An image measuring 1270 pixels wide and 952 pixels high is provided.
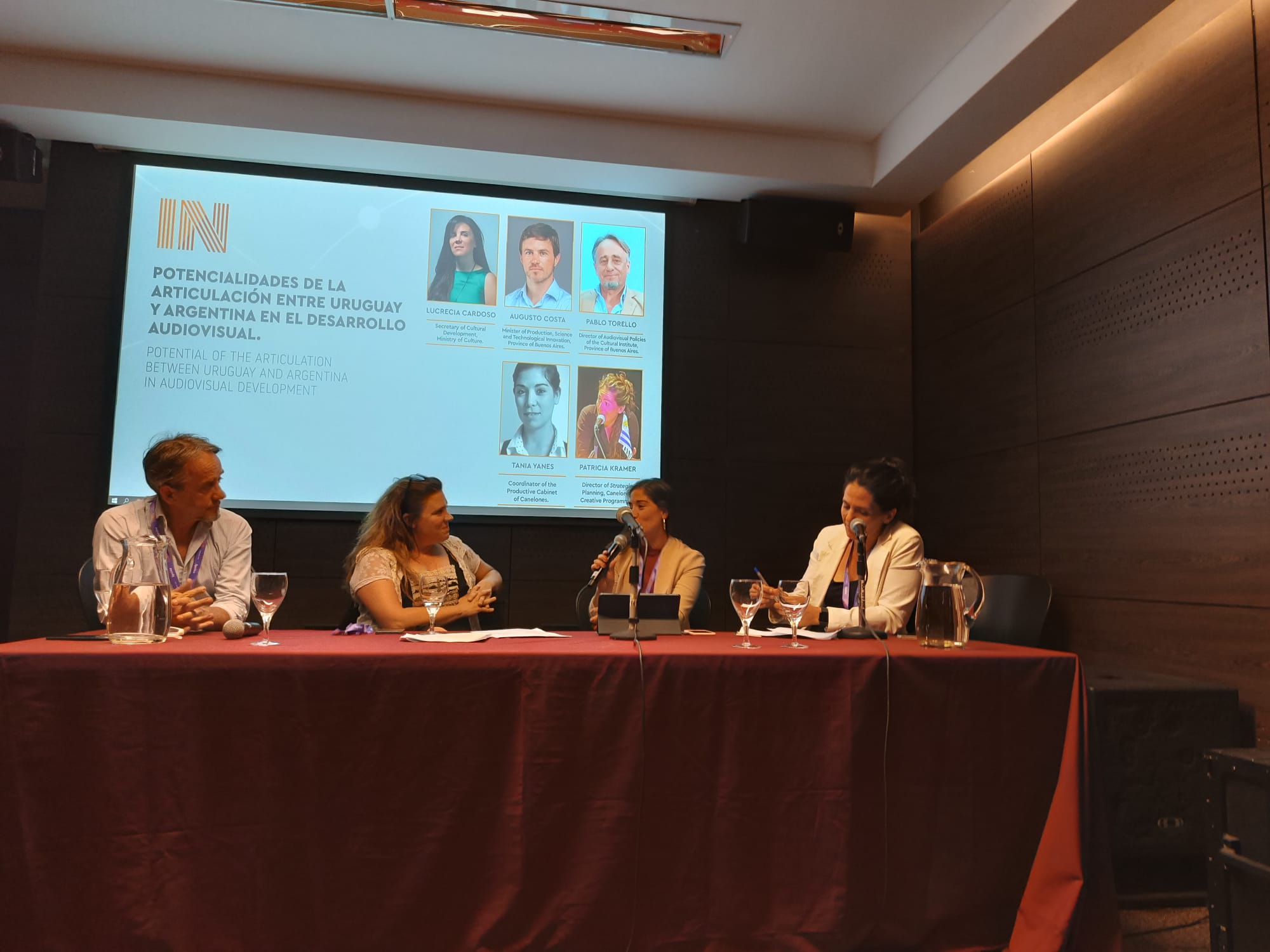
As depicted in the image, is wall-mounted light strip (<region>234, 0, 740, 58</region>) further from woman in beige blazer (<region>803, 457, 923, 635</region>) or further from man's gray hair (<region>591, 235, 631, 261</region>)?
woman in beige blazer (<region>803, 457, 923, 635</region>)

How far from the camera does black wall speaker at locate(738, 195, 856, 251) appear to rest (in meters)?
4.98

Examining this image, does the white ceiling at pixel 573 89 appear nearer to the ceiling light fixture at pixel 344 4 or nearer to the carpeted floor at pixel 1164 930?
the ceiling light fixture at pixel 344 4

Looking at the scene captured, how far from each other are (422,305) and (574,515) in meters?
1.39

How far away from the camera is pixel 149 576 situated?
2.05 m

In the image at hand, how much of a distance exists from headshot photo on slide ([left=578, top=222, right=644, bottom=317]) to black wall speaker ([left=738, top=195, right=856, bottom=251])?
0.62 m

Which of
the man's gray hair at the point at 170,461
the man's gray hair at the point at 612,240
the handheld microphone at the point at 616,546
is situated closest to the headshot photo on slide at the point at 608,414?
the man's gray hair at the point at 612,240

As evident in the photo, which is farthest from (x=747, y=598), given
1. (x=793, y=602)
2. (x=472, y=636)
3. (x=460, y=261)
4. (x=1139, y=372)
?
(x=460, y=261)

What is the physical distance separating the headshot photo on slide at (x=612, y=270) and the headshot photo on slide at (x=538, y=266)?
9cm

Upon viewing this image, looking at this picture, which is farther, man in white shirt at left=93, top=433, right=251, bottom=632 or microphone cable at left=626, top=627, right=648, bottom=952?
man in white shirt at left=93, top=433, right=251, bottom=632

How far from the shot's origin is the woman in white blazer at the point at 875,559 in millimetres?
2945

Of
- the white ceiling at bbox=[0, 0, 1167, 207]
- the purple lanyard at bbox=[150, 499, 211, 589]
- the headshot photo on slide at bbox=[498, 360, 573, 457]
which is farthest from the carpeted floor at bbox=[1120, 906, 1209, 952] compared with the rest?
the headshot photo on slide at bbox=[498, 360, 573, 457]

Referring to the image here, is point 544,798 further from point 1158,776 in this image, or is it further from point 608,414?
point 608,414

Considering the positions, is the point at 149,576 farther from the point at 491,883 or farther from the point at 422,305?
the point at 422,305

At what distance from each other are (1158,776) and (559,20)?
11.8 feet
